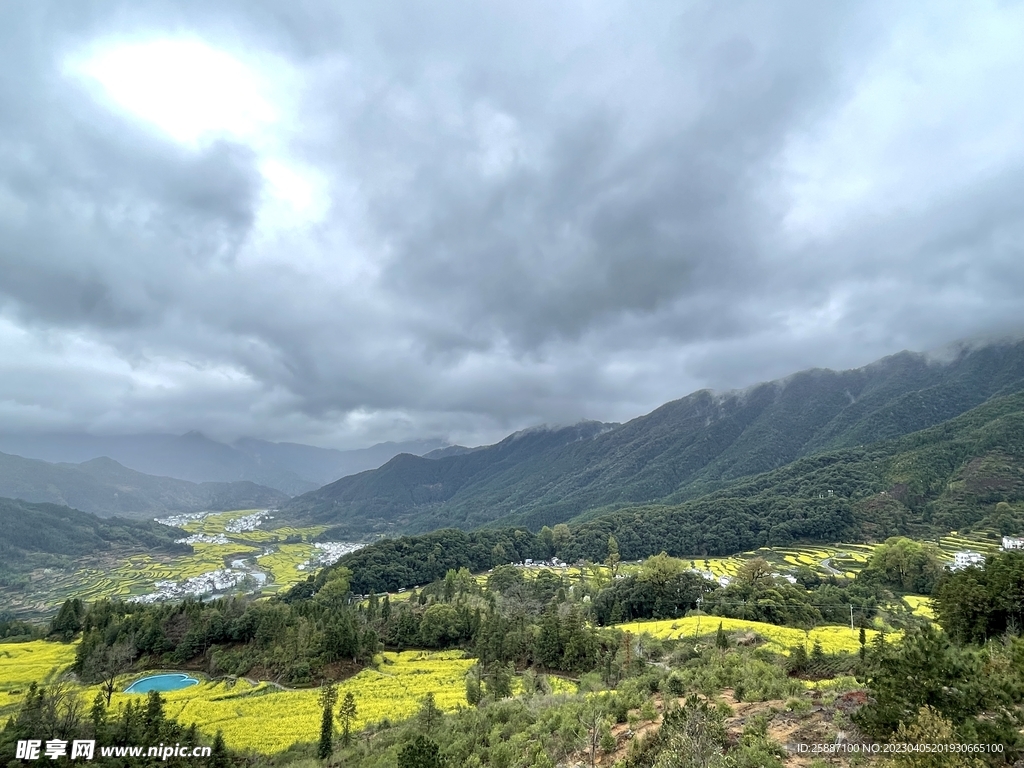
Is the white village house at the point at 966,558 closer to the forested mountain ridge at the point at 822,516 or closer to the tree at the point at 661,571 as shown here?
the forested mountain ridge at the point at 822,516

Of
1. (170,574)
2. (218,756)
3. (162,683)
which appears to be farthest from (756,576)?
(170,574)

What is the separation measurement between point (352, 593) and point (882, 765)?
91883 mm

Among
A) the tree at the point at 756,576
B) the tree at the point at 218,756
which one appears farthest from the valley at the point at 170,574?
the tree at the point at 218,756

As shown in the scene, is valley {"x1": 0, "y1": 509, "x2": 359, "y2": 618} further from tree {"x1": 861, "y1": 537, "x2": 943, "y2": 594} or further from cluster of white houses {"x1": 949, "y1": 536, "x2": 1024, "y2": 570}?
cluster of white houses {"x1": 949, "y1": 536, "x2": 1024, "y2": 570}

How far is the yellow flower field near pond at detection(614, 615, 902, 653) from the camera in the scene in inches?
1364

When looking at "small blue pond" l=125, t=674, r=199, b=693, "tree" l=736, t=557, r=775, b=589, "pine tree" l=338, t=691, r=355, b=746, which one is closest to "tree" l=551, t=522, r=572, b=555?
"tree" l=736, t=557, r=775, b=589

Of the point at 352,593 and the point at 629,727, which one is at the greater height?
the point at 629,727

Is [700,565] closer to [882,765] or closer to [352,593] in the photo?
[352,593]

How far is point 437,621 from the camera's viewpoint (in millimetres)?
51031

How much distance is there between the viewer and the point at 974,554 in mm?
67688

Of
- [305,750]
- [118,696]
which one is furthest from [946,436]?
[118,696]

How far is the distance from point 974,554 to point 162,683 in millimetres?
97499

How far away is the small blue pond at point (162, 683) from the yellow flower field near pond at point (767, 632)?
38359mm

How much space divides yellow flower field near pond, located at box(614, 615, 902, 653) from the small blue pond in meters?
38.4
